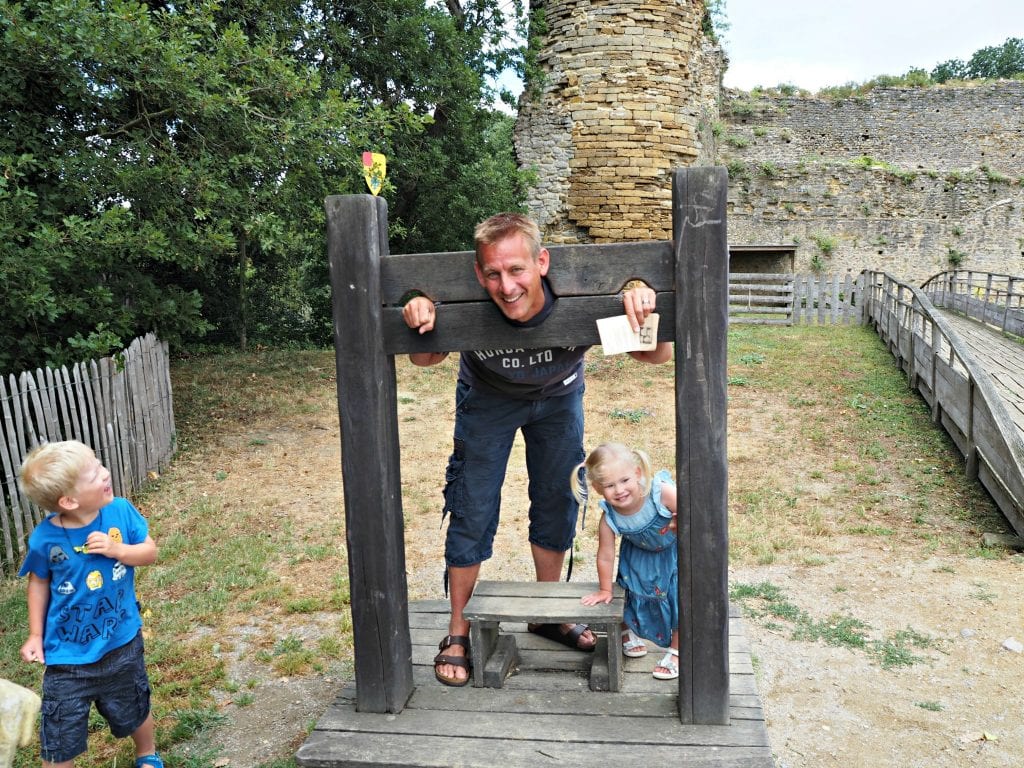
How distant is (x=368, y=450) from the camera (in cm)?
270

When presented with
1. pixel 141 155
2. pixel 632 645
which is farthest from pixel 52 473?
pixel 141 155

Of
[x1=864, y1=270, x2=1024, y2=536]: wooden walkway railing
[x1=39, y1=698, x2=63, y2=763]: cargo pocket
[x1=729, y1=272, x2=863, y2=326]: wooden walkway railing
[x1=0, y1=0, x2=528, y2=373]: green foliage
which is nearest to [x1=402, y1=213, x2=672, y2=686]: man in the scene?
[x1=39, y1=698, x2=63, y2=763]: cargo pocket

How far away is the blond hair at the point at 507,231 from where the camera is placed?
247 centimetres

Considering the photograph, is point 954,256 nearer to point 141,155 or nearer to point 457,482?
point 141,155

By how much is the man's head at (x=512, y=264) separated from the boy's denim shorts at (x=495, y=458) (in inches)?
22.9

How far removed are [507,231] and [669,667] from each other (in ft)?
5.75

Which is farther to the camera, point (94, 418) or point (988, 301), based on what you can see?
point (988, 301)

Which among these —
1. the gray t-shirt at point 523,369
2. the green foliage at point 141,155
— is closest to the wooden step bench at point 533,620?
the gray t-shirt at point 523,369

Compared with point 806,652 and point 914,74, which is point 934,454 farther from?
point 914,74

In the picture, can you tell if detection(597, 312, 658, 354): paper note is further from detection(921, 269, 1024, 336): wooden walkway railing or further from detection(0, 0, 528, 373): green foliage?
detection(921, 269, 1024, 336): wooden walkway railing

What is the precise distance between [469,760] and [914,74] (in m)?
28.7

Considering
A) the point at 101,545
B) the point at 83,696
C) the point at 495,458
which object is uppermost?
the point at 495,458

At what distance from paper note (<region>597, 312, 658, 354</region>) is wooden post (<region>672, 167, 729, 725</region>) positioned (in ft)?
0.28

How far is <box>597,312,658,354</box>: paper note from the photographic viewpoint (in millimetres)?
2518
